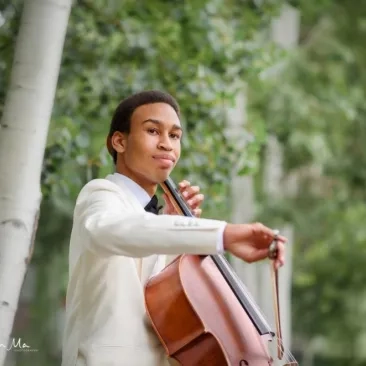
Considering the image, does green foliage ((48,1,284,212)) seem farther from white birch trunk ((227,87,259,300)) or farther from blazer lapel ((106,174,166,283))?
white birch trunk ((227,87,259,300))

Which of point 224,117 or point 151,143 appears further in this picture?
point 224,117

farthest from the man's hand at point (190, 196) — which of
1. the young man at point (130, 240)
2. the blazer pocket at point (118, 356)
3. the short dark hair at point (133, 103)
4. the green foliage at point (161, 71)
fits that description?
the green foliage at point (161, 71)

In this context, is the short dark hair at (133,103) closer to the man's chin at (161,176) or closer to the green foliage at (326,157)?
the man's chin at (161,176)

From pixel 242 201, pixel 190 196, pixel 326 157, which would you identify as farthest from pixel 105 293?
pixel 242 201

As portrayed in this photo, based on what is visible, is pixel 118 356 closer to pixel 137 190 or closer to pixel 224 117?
pixel 137 190

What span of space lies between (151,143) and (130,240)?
63 centimetres

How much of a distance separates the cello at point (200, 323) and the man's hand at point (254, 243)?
Answer: 1.40ft

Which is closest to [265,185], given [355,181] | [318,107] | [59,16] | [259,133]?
[355,181]

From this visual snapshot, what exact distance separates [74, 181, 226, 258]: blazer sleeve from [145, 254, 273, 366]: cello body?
275mm

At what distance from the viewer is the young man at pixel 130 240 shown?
412cm

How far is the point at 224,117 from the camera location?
9.70m

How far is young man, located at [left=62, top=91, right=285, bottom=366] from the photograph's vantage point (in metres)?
4.12

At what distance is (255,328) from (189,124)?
4.63 metres

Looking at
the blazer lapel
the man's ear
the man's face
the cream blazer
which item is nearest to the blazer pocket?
the cream blazer
